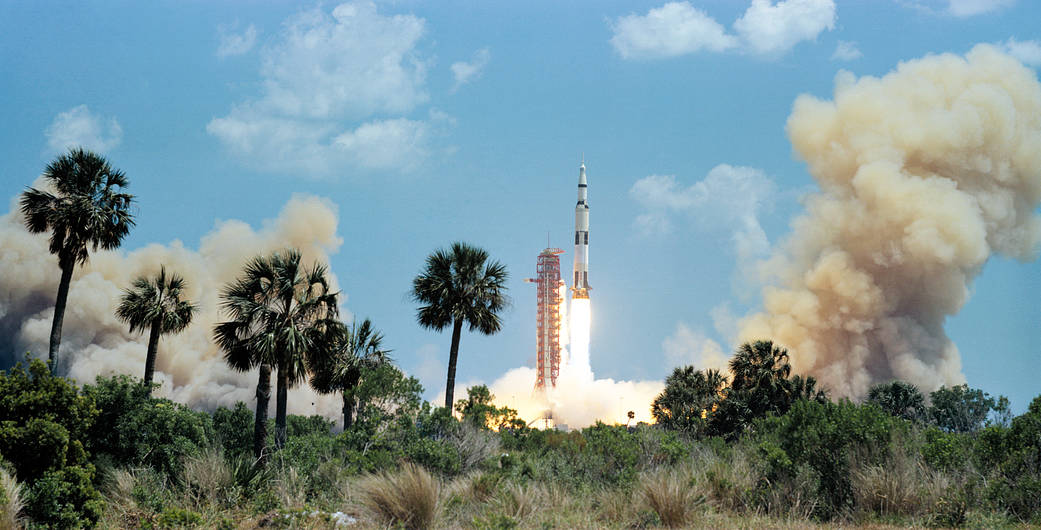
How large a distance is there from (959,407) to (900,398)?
8.32 m

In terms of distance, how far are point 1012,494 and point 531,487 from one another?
8.26m

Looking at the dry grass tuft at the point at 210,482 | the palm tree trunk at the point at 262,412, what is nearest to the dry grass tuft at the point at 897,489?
the dry grass tuft at the point at 210,482

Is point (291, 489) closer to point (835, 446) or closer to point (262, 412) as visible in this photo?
point (262, 412)

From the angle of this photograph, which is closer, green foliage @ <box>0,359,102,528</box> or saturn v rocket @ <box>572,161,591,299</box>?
green foliage @ <box>0,359,102,528</box>

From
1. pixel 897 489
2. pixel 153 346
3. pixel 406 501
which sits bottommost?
pixel 406 501

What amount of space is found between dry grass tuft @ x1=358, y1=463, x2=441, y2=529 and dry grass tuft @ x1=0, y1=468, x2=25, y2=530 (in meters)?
5.21

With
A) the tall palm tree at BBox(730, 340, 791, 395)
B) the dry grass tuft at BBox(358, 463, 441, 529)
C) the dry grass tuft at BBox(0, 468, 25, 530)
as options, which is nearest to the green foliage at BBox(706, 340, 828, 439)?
the tall palm tree at BBox(730, 340, 791, 395)

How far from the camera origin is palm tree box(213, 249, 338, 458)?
25.6m

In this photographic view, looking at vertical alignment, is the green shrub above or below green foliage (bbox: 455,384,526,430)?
below

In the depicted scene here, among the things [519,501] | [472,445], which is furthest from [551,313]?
[519,501]

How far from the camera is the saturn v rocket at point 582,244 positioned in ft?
265

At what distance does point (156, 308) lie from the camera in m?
34.2

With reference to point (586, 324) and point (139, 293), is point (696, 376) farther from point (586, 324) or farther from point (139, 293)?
point (139, 293)

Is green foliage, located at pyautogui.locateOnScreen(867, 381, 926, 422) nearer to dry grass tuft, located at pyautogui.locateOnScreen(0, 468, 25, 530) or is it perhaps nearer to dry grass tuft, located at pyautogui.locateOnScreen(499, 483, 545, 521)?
dry grass tuft, located at pyautogui.locateOnScreen(499, 483, 545, 521)
